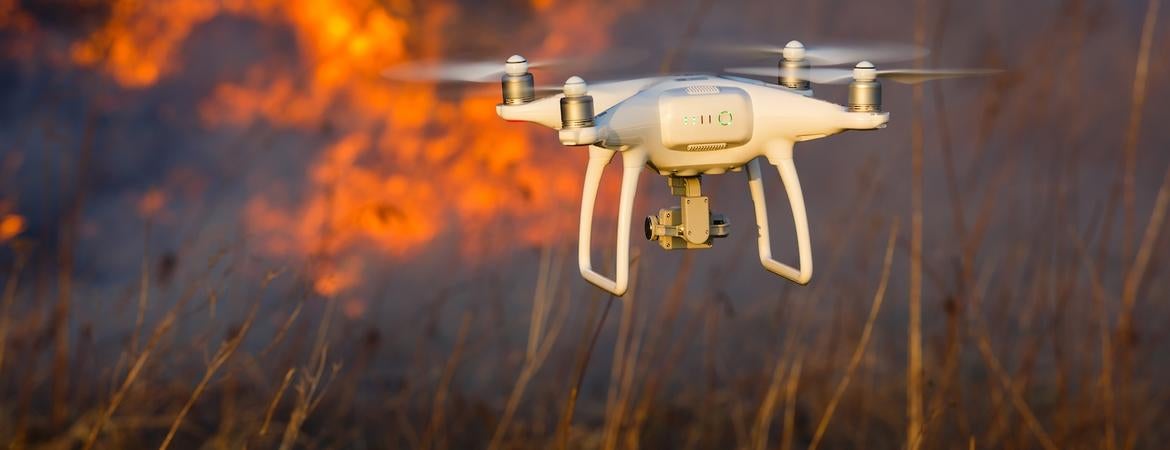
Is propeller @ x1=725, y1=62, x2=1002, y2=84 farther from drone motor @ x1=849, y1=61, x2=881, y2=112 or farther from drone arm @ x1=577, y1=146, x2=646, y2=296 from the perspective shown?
drone arm @ x1=577, y1=146, x2=646, y2=296

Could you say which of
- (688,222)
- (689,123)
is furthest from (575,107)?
(688,222)

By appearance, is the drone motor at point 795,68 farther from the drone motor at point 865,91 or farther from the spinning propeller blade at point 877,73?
the drone motor at point 865,91

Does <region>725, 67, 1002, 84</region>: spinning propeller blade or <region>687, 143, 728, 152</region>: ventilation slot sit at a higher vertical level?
<region>725, 67, 1002, 84</region>: spinning propeller blade

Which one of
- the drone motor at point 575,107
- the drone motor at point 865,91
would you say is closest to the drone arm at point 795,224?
the drone motor at point 865,91

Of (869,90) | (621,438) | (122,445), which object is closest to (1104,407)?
(621,438)

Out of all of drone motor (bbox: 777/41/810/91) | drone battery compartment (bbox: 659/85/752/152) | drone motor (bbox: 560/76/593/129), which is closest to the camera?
drone motor (bbox: 560/76/593/129)

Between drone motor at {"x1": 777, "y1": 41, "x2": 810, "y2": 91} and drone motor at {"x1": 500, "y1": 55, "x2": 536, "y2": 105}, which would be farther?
drone motor at {"x1": 777, "y1": 41, "x2": 810, "y2": 91}

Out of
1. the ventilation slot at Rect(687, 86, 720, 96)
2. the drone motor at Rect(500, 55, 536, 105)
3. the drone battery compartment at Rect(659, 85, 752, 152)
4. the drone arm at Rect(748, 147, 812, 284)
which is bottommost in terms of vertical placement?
the drone arm at Rect(748, 147, 812, 284)

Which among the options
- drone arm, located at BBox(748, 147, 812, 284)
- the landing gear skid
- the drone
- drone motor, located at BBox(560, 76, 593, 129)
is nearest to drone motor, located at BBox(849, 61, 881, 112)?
the drone
